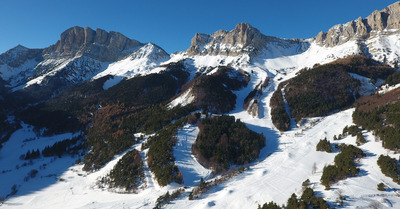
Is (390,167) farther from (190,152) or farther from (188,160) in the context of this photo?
(190,152)

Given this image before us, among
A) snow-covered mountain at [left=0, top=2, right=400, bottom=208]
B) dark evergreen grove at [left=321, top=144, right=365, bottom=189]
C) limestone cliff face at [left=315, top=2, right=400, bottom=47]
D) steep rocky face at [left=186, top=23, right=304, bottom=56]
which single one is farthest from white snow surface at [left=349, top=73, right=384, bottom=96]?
steep rocky face at [left=186, top=23, right=304, bottom=56]

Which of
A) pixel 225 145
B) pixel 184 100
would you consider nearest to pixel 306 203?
pixel 225 145

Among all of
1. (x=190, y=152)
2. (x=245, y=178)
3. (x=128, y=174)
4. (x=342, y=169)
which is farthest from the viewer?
(x=190, y=152)

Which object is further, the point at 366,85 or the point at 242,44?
the point at 242,44

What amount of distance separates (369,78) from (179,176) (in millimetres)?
80580

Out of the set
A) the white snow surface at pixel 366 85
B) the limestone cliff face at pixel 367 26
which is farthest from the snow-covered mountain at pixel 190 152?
the limestone cliff face at pixel 367 26

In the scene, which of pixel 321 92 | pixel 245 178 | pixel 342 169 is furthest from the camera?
pixel 321 92

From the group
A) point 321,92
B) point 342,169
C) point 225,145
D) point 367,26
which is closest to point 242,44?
point 367,26

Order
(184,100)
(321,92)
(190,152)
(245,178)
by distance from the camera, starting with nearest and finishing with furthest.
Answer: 1. (245,178)
2. (190,152)
3. (321,92)
4. (184,100)

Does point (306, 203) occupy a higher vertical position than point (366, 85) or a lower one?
lower

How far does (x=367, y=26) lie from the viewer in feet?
476

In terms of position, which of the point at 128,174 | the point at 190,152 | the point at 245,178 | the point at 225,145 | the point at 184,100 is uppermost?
the point at 184,100

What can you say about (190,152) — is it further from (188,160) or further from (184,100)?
(184,100)

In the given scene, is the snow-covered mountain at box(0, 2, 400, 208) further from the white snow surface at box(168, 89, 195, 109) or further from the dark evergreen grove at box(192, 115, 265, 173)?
the dark evergreen grove at box(192, 115, 265, 173)
